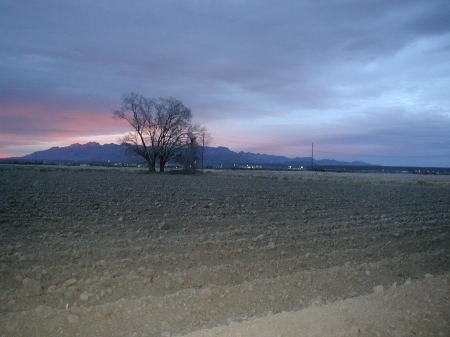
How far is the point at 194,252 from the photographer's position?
9359mm

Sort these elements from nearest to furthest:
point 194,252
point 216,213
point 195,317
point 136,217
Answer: point 195,317
point 194,252
point 136,217
point 216,213

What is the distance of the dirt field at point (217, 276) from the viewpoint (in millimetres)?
5297

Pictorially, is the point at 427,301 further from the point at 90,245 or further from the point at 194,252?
the point at 90,245

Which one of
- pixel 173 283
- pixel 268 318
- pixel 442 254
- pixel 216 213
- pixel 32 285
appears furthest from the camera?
pixel 216 213

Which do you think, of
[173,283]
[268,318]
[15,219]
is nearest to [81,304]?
[173,283]

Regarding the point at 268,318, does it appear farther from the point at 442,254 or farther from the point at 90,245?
the point at 442,254

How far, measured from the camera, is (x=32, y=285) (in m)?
6.56

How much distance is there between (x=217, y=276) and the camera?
7629 millimetres

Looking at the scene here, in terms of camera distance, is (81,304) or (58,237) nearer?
(81,304)

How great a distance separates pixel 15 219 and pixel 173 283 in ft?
27.6

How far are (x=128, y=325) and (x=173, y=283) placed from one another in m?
1.82

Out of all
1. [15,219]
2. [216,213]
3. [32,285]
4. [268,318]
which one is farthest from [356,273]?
[15,219]

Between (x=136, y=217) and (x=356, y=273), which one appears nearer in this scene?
(x=356, y=273)

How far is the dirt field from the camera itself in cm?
530
